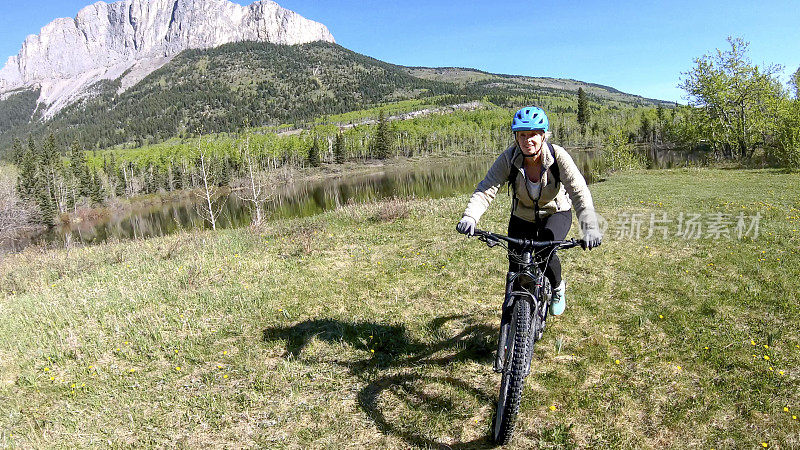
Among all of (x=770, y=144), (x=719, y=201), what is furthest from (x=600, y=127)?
(x=719, y=201)

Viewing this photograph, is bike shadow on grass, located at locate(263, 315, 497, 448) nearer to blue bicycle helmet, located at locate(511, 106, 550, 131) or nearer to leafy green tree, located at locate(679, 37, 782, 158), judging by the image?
blue bicycle helmet, located at locate(511, 106, 550, 131)

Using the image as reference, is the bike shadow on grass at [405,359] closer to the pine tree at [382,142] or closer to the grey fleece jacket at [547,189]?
the grey fleece jacket at [547,189]

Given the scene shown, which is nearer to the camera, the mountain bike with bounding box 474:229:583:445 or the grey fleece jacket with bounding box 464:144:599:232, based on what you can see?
the mountain bike with bounding box 474:229:583:445

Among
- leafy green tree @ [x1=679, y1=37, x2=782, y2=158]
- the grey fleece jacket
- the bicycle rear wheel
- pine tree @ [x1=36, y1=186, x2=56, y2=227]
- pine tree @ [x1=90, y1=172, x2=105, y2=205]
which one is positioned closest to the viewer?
the bicycle rear wheel

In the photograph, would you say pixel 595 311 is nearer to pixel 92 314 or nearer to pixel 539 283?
pixel 539 283

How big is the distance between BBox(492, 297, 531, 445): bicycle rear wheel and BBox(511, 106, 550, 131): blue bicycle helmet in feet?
5.77

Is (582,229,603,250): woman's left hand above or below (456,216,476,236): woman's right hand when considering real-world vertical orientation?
below

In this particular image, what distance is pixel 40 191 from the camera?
66.2 m

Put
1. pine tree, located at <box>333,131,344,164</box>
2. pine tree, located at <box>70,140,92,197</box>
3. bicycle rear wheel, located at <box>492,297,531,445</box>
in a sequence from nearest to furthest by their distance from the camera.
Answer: bicycle rear wheel, located at <box>492,297,531,445</box> → pine tree, located at <box>70,140,92,197</box> → pine tree, located at <box>333,131,344,164</box>

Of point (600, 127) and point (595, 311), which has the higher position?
point (600, 127)

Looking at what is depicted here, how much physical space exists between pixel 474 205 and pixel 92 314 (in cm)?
772

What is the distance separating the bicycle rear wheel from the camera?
3428mm

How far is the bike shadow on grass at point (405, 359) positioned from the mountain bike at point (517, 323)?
0.58 meters

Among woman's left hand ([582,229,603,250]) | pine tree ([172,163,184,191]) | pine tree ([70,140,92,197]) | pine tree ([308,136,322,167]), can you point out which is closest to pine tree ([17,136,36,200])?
pine tree ([70,140,92,197])
